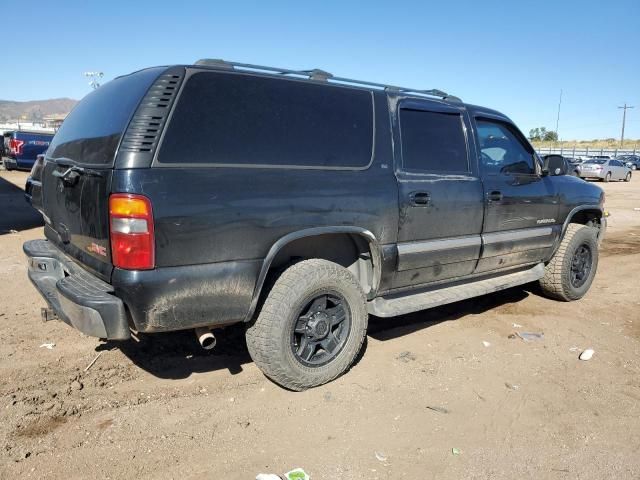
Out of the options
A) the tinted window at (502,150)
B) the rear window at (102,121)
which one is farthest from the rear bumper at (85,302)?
the tinted window at (502,150)

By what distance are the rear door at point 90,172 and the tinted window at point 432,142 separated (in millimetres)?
1873

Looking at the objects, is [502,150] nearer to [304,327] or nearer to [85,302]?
[304,327]

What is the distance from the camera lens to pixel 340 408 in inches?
127

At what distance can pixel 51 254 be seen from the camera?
11.5 ft

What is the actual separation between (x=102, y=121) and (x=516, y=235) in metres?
3.57

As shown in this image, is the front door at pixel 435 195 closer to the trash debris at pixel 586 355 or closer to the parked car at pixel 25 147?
the trash debris at pixel 586 355

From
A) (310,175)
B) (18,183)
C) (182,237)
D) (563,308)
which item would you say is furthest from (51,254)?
(18,183)

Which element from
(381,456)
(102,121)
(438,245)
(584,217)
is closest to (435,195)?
(438,245)

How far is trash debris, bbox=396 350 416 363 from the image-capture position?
3.96 meters

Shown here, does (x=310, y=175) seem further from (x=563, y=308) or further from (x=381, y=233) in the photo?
(x=563, y=308)

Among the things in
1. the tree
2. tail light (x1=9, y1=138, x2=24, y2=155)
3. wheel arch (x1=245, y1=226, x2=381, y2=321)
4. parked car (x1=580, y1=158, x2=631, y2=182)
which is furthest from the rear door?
the tree

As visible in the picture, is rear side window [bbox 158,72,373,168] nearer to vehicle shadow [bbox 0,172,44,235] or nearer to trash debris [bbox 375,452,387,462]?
trash debris [bbox 375,452,387,462]

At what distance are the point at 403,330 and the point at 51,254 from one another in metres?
2.89

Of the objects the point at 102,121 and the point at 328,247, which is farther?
the point at 328,247
